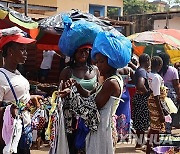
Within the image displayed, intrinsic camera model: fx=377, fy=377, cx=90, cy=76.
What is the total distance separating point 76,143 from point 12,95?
685 mm

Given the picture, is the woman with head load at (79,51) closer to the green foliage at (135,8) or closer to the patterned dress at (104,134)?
the patterned dress at (104,134)

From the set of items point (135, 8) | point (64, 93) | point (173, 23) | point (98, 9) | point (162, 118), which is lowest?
point (162, 118)

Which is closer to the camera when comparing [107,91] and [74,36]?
[107,91]

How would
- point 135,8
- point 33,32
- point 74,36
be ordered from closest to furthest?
point 74,36, point 33,32, point 135,8

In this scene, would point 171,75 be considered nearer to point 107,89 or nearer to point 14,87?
point 107,89

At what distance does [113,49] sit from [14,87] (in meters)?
0.87

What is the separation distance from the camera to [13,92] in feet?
10.1

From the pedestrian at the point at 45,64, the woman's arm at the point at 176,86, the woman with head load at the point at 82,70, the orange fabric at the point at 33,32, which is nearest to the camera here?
the woman with head load at the point at 82,70

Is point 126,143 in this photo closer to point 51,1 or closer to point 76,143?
point 76,143

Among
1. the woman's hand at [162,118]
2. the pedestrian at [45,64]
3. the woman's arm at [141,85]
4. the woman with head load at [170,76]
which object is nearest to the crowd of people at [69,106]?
the woman's hand at [162,118]

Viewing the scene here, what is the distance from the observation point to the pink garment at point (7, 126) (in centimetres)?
304

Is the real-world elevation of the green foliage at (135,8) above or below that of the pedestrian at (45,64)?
above

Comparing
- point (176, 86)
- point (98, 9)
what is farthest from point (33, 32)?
point (98, 9)

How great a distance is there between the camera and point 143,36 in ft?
27.6
